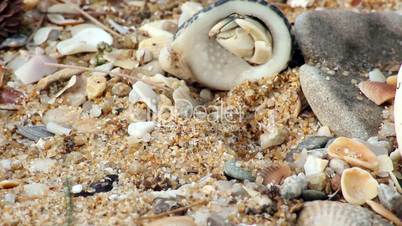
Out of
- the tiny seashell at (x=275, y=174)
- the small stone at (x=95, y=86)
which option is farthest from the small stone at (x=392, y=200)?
the small stone at (x=95, y=86)

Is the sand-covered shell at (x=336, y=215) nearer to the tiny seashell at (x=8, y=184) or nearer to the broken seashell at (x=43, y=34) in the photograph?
the tiny seashell at (x=8, y=184)

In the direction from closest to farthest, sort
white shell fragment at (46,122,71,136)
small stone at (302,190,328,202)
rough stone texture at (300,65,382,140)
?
small stone at (302,190,328,202) < rough stone texture at (300,65,382,140) < white shell fragment at (46,122,71,136)

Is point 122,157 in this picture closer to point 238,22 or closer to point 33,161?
point 33,161

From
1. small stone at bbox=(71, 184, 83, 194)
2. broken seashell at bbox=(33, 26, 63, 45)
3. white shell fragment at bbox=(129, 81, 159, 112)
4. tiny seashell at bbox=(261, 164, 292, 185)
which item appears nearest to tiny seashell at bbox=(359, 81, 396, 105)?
tiny seashell at bbox=(261, 164, 292, 185)

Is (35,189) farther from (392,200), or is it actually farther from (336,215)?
(392,200)

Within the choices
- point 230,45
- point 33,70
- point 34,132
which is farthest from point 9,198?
point 230,45

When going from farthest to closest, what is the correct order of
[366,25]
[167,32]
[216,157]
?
[167,32], [366,25], [216,157]

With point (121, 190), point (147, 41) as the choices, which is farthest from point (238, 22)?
point (121, 190)

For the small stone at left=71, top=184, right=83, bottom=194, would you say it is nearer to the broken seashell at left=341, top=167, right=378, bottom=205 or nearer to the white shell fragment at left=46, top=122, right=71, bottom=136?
the white shell fragment at left=46, top=122, right=71, bottom=136
